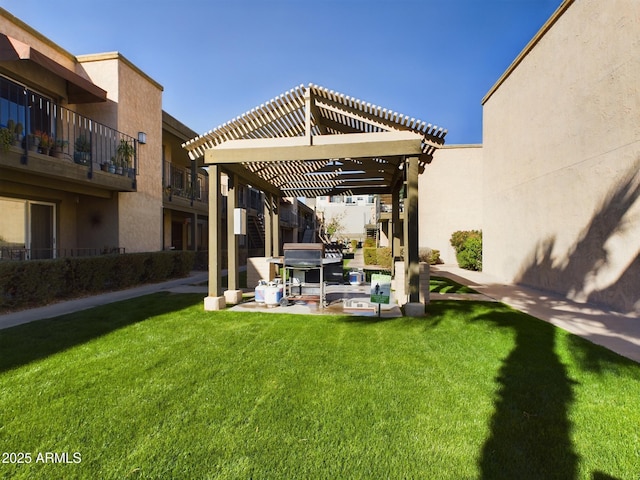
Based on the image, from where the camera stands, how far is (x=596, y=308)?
23.4ft

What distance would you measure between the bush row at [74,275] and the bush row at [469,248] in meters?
13.3

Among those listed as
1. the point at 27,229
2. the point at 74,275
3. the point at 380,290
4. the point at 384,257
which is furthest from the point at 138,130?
the point at 384,257

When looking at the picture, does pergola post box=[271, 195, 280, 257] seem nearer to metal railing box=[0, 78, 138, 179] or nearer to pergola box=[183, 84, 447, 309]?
pergola box=[183, 84, 447, 309]

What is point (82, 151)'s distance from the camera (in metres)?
8.78

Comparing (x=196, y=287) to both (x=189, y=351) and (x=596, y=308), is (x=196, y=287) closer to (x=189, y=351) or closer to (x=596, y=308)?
(x=189, y=351)

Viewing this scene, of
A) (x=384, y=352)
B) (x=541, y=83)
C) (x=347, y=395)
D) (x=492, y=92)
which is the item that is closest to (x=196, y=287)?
(x=384, y=352)

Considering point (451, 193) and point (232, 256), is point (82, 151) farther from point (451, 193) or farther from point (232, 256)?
point (451, 193)

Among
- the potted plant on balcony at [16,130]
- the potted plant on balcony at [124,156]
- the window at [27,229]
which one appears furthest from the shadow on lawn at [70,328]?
the potted plant on balcony at [124,156]

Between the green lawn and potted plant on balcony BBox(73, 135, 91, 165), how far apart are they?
542cm

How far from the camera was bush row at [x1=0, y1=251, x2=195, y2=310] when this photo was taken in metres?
6.57

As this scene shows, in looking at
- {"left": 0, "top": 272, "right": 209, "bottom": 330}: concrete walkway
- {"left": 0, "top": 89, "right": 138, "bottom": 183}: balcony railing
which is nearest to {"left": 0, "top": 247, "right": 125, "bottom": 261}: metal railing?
{"left": 0, "top": 272, "right": 209, "bottom": 330}: concrete walkway

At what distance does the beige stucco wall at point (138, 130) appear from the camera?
33.4ft

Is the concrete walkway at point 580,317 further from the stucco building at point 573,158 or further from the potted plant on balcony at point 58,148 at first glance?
the potted plant on balcony at point 58,148

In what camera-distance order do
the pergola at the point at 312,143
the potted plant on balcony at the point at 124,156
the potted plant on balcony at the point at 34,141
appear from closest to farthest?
the pergola at the point at 312,143 < the potted plant on balcony at the point at 34,141 < the potted plant on balcony at the point at 124,156
